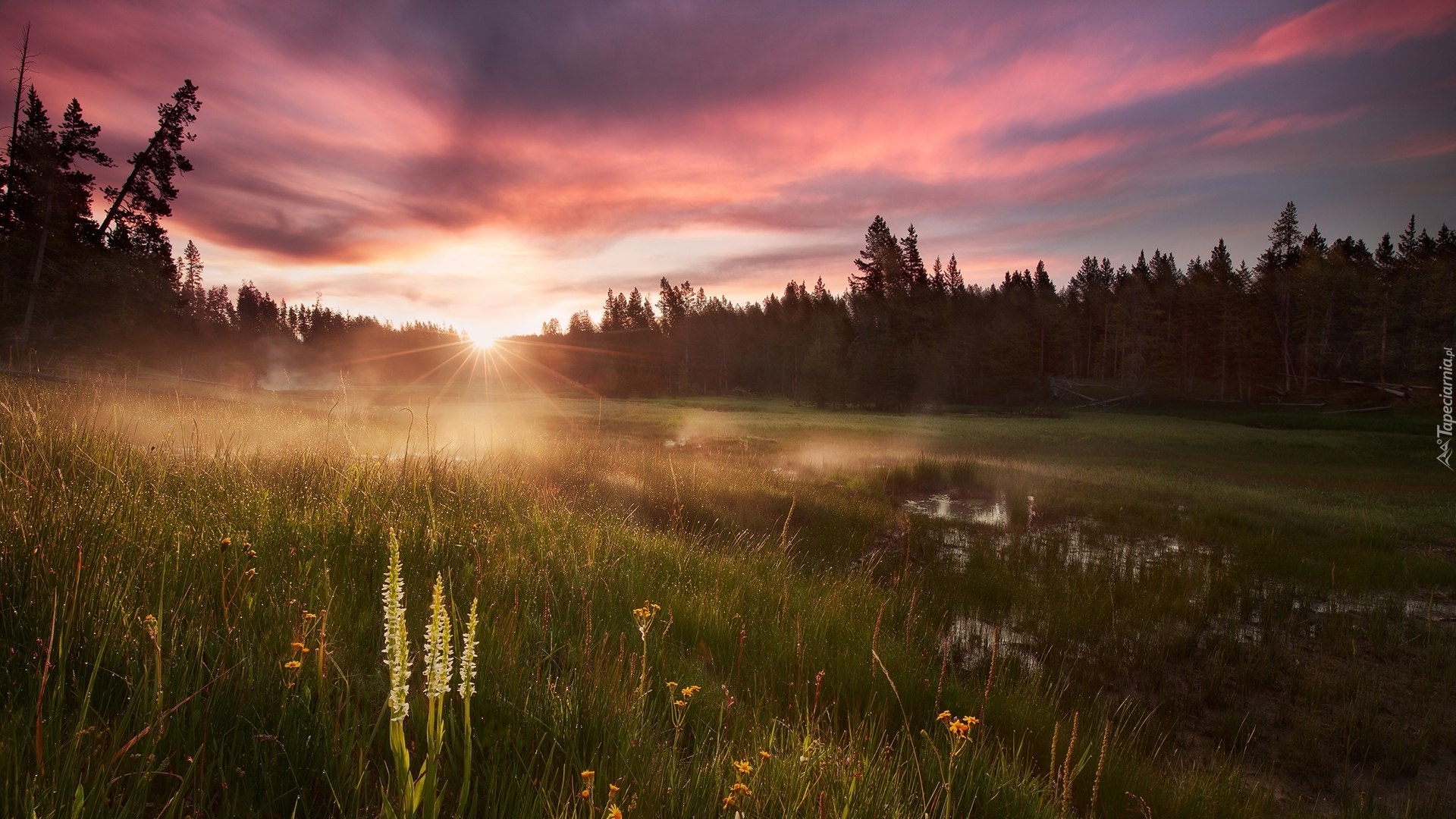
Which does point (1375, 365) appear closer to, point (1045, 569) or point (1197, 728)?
point (1045, 569)

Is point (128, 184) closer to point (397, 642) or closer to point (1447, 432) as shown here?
point (397, 642)

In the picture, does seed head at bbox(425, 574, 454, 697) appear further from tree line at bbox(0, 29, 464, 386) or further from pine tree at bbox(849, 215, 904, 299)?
pine tree at bbox(849, 215, 904, 299)

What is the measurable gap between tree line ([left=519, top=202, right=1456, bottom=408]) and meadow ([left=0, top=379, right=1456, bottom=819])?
52.8 metres

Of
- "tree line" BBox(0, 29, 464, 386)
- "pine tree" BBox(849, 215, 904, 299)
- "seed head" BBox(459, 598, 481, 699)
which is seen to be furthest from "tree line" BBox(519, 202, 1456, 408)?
"seed head" BBox(459, 598, 481, 699)

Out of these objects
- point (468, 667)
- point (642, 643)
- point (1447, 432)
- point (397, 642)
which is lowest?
point (1447, 432)

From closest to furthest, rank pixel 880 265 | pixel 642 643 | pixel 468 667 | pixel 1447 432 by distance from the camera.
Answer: pixel 468 667 → pixel 642 643 → pixel 1447 432 → pixel 880 265

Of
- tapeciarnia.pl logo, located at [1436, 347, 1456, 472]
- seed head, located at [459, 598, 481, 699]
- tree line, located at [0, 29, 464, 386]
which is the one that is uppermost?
tree line, located at [0, 29, 464, 386]

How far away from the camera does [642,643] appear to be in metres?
4.11

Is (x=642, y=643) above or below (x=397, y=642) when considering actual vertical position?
below

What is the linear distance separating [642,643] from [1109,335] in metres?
94.0

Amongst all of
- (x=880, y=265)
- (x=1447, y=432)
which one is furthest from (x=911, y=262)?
(x=1447, y=432)

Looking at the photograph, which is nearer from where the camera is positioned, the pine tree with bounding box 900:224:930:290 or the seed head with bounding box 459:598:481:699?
the seed head with bounding box 459:598:481:699

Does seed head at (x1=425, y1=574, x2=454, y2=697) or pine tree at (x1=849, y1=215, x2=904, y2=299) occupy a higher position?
pine tree at (x1=849, y1=215, x2=904, y2=299)

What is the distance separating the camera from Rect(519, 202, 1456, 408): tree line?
57094 mm
